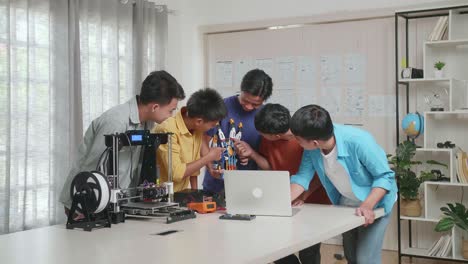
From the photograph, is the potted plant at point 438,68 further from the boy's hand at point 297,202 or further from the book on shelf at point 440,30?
the boy's hand at point 297,202

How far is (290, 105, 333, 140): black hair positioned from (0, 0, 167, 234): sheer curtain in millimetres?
2319

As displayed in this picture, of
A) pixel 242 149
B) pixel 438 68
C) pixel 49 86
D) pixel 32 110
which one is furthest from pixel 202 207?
pixel 438 68

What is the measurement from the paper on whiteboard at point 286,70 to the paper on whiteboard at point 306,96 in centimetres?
14

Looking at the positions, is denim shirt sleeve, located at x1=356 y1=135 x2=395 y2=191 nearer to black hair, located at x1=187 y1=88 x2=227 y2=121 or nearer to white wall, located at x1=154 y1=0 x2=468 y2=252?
black hair, located at x1=187 y1=88 x2=227 y2=121

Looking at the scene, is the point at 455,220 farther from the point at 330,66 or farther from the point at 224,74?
the point at 224,74

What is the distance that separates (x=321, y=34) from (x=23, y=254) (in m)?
4.24

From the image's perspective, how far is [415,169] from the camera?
5.28 metres

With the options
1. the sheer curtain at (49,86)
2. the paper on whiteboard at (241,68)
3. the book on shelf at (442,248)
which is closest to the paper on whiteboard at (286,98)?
the paper on whiteboard at (241,68)

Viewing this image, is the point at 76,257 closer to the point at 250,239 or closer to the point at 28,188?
the point at 250,239

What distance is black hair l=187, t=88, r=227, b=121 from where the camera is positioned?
297 cm

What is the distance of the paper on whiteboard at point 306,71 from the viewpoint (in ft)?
19.0

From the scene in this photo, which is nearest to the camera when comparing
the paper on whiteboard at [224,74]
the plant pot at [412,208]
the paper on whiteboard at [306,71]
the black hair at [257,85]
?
the black hair at [257,85]

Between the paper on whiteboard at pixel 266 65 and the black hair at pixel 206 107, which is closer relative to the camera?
the black hair at pixel 206 107

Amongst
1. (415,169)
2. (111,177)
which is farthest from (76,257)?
(415,169)
